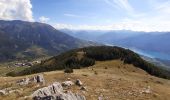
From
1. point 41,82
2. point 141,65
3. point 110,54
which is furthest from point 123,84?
point 110,54

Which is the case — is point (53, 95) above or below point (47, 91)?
above

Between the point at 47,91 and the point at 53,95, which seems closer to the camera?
the point at 53,95

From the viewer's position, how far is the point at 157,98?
40.9 meters

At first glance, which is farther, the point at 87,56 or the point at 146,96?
the point at 87,56

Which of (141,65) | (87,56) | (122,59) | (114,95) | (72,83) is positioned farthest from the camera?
(87,56)

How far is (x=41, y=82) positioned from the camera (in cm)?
4397

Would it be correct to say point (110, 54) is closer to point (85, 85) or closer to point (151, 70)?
point (151, 70)

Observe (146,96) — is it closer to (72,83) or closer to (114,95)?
(114,95)

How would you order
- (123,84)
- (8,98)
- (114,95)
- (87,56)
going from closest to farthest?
(8,98) → (114,95) → (123,84) → (87,56)

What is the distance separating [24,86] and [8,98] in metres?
9.03

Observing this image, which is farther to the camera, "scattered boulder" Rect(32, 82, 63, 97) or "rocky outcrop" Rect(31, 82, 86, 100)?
"scattered boulder" Rect(32, 82, 63, 97)

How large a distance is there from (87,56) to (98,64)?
11370 mm

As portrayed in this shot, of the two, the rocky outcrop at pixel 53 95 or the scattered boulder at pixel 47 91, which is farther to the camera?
the scattered boulder at pixel 47 91

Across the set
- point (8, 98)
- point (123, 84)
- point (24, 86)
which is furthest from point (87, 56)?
point (8, 98)
